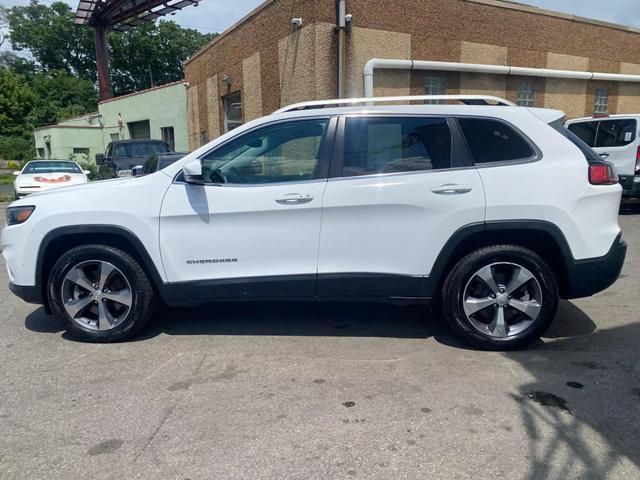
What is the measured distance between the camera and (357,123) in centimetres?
374

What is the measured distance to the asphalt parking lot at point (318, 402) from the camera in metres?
2.44

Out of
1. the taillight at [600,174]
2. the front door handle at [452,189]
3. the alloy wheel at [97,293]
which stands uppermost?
the taillight at [600,174]

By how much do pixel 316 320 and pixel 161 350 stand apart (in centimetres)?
140

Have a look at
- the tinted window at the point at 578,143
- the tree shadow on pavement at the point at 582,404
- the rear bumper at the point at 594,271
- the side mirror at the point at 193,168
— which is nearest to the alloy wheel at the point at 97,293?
the side mirror at the point at 193,168

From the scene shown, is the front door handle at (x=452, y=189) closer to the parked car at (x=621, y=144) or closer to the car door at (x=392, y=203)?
the car door at (x=392, y=203)

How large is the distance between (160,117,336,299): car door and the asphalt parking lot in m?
0.56

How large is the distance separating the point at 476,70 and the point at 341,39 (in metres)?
4.47

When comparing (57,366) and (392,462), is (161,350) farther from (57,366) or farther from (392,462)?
(392,462)

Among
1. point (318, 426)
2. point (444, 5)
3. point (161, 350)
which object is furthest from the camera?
point (444, 5)

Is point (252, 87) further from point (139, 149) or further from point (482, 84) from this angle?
point (482, 84)

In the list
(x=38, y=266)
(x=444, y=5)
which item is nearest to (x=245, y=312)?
(x=38, y=266)

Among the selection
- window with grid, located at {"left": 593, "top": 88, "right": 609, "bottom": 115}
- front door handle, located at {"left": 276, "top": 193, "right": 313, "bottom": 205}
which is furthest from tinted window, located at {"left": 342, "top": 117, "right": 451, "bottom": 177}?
window with grid, located at {"left": 593, "top": 88, "right": 609, "bottom": 115}

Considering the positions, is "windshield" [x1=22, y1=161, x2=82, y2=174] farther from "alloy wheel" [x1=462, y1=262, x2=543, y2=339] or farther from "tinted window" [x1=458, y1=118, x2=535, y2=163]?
"alloy wheel" [x1=462, y1=262, x2=543, y2=339]

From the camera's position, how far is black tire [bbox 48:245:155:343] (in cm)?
382
